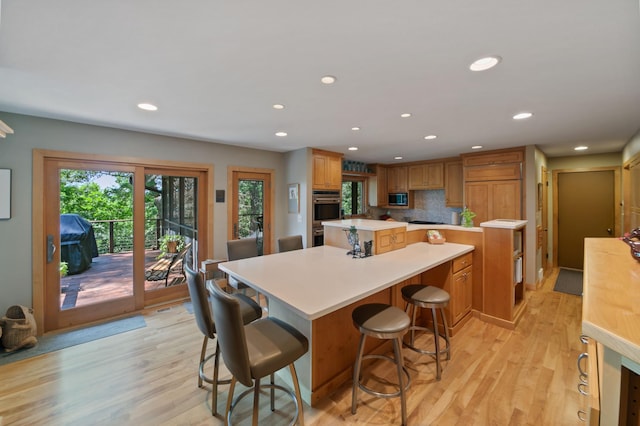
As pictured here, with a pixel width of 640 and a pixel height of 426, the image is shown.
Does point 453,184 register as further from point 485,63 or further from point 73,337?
point 73,337

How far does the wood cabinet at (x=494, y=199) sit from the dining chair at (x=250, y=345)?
4477mm

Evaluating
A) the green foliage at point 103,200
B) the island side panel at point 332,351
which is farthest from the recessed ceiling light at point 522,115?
the green foliage at point 103,200

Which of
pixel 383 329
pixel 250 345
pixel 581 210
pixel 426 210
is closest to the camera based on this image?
pixel 250 345

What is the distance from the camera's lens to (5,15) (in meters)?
1.23

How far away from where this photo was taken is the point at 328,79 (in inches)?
74.4

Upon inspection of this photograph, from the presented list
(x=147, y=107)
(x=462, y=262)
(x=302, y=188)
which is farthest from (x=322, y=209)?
(x=147, y=107)

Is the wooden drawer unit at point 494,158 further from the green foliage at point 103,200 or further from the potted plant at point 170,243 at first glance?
the green foliage at point 103,200

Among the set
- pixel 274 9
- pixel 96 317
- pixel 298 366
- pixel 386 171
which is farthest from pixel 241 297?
pixel 386 171

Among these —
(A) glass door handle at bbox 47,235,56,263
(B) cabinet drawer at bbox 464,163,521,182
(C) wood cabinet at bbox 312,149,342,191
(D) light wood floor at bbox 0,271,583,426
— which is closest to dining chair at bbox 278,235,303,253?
(D) light wood floor at bbox 0,271,583,426

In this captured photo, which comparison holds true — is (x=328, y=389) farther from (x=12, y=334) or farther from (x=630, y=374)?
(x=12, y=334)

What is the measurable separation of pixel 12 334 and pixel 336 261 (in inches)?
129

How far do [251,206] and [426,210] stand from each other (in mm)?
4250

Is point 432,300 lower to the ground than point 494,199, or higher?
lower

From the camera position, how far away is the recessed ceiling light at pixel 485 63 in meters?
1.60
